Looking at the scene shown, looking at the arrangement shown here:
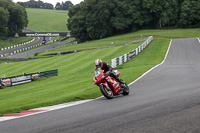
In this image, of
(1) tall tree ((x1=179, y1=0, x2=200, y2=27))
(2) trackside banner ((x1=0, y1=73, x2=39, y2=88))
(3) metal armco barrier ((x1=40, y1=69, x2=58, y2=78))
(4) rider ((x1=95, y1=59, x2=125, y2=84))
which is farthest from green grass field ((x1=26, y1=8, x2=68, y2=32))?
(4) rider ((x1=95, y1=59, x2=125, y2=84))

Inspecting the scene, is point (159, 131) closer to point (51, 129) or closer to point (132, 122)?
point (132, 122)

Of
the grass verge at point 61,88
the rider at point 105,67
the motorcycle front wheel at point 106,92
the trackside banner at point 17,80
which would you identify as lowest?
the trackside banner at point 17,80

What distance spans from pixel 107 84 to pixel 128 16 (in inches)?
3407

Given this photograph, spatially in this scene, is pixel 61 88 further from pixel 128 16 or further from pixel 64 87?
pixel 128 16

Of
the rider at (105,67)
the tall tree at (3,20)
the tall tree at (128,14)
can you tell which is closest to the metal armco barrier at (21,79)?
the rider at (105,67)

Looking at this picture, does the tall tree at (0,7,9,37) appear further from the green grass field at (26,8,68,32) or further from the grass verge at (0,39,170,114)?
the grass verge at (0,39,170,114)

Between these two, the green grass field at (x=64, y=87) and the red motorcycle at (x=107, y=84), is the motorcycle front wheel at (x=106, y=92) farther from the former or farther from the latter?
the green grass field at (x=64, y=87)

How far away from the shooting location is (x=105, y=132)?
6.59 metres

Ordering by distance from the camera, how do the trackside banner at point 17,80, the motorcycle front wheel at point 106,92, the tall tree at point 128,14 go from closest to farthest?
the motorcycle front wheel at point 106,92 → the trackside banner at point 17,80 → the tall tree at point 128,14

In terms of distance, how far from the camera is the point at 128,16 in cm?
9681

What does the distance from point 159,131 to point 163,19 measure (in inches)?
3499

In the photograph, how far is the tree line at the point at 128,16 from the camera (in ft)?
300

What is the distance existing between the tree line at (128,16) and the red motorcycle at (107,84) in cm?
8140

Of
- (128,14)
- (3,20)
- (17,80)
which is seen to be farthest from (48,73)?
(3,20)
